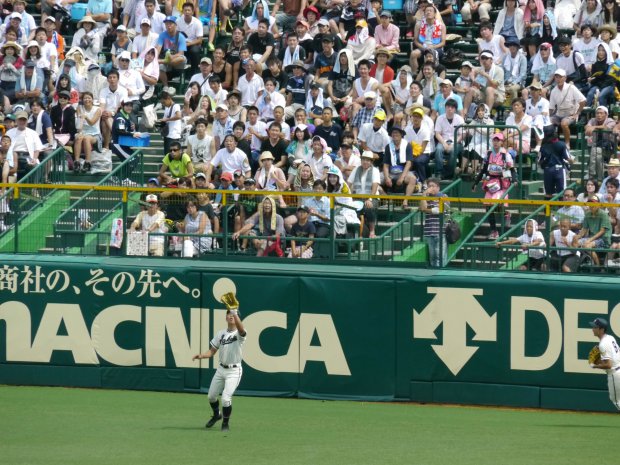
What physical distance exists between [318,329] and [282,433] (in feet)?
10.3

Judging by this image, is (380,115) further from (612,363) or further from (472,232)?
(612,363)

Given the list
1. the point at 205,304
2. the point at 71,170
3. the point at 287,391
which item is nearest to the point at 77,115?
the point at 71,170

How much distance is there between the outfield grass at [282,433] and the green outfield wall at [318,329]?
1.20 ft

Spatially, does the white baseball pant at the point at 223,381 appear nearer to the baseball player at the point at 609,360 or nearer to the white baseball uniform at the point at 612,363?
the baseball player at the point at 609,360

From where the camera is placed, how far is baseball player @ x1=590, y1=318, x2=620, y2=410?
1714 centimetres

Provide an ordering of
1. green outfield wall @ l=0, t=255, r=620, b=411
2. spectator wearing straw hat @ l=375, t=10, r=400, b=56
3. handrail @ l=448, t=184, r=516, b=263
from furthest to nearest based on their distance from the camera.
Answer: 1. spectator wearing straw hat @ l=375, t=10, r=400, b=56
2. handrail @ l=448, t=184, r=516, b=263
3. green outfield wall @ l=0, t=255, r=620, b=411

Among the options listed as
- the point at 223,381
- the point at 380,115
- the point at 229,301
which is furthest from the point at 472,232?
the point at 223,381

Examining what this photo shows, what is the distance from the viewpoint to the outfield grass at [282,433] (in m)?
15.4

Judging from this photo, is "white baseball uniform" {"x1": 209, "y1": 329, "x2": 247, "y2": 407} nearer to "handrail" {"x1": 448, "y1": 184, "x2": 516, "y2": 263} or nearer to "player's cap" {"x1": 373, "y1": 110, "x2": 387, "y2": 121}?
"handrail" {"x1": 448, "y1": 184, "x2": 516, "y2": 263}

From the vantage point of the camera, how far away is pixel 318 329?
19.9 m

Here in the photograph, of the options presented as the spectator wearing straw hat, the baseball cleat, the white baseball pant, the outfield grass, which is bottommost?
the outfield grass

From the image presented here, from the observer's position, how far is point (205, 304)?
20188 millimetres

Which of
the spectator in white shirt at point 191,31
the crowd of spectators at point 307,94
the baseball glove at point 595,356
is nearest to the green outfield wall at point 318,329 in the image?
the crowd of spectators at point 307,94

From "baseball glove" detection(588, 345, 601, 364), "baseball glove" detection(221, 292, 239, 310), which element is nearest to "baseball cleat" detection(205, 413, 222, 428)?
"baseball glove" detection(221, 292, 239, 310)
